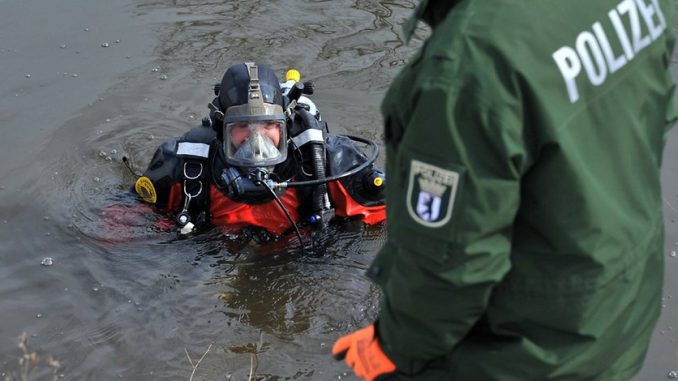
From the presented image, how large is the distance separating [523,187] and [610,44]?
34 centimetres

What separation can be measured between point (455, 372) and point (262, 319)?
7.55 feet

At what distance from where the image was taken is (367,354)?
1767 millimetres

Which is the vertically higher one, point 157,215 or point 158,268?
point 157,215

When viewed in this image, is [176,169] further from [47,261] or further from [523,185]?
[523,185]

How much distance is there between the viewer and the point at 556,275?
151cm

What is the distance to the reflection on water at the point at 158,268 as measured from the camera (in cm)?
358

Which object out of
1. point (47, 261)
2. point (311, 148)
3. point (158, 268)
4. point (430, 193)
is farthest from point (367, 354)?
point (47, 261)

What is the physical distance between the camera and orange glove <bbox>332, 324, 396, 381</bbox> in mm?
1746

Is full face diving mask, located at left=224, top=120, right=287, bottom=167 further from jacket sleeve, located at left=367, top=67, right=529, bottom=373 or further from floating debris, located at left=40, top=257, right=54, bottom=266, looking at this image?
jacket sleeve, located at left=367, top=67, right=529, bottom=373

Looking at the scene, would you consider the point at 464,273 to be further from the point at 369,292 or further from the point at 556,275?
the point at 369,292

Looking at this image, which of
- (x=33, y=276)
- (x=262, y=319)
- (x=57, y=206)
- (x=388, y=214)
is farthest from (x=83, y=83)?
(x=388, y=214)

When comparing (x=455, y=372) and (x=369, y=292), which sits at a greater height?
(x=455, y=372)

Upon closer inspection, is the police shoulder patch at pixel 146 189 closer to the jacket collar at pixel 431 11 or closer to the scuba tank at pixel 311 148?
the scuba tank at pixel 311 148

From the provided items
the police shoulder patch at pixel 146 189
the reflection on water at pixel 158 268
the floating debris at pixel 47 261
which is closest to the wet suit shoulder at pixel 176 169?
the police shoulder patch at pixel 146 189
